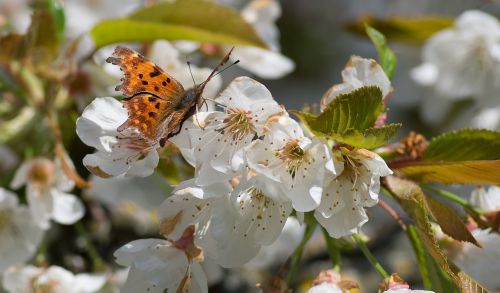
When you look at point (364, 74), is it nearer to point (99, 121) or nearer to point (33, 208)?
point (99, 121)

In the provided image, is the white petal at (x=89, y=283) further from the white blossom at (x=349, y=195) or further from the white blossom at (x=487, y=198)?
the white blossom at (x=487, y=198)

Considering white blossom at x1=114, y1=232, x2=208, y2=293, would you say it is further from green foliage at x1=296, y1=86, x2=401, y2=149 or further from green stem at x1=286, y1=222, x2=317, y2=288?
green foliage at x1=296, y1=86, x2=401, y2=149

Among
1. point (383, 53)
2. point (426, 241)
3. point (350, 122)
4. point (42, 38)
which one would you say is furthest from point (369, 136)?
point (42, 38)

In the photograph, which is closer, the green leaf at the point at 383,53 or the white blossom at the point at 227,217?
the white blossom at the point at 227,217

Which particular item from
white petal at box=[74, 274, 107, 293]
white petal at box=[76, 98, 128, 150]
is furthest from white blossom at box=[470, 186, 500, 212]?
white petal at box=[74, 274, 107, 293]

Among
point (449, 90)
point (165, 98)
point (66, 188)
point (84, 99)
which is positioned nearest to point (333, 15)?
point (449, 90)

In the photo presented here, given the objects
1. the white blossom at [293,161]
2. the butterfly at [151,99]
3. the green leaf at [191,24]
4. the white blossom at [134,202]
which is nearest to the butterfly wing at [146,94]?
the butterfly at [151,99]
